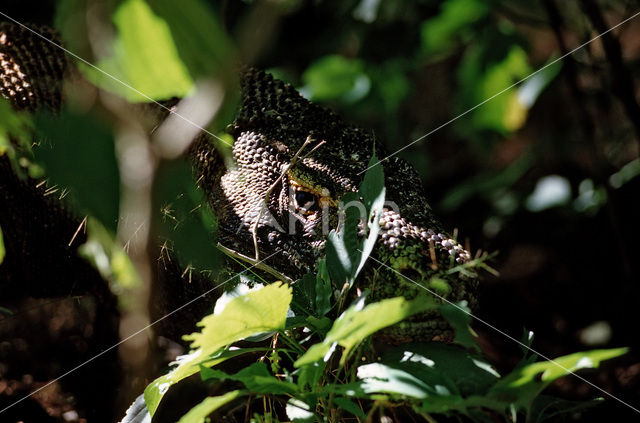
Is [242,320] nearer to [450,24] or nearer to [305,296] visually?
[305,296]

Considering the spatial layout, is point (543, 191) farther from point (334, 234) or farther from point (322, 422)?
point (322, 422)

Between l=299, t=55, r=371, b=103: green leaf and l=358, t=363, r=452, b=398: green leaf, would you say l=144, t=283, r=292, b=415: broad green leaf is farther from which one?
l=299, t=55, r=371, b=103: green leaf

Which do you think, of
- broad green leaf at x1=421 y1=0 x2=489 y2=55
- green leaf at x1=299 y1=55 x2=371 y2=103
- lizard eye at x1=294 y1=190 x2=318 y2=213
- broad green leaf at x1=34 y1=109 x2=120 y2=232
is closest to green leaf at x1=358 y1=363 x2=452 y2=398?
broad green leaf at x1=34 y1=109 x2=120 y2=232

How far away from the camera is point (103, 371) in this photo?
7.50 ft

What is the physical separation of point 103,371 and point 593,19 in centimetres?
222

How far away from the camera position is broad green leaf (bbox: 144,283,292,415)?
3.59ft

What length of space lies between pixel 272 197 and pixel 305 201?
12 centimetres

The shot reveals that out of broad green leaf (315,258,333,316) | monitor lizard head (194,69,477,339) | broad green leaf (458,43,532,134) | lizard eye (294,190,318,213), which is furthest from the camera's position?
broad green leaf (458,43,532,134)

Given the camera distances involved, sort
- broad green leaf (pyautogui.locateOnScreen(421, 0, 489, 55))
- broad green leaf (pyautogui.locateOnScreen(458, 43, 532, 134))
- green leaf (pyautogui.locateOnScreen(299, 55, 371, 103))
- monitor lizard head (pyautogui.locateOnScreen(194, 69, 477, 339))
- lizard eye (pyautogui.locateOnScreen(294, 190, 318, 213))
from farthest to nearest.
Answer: green leaf (pyautogui.locateOnScreen(299, 55, 371, 103)) < broad green leaf (pyautogui.locateOnScreen(421, 0, 489, 55)) < broad green leaf (pyautogui.locateOnScreen(458, 43, 532, 134)) < lizard eye (pyautogui.locateOnScreen(294, 190, 318, 213)) < monitor lizard head (pyautogui.locateOnScreen(194, 69, 477, 339))

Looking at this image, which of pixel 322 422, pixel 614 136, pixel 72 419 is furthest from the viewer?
pixel 614 136

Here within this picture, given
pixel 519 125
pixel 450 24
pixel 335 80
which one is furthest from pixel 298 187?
pixel 519 125

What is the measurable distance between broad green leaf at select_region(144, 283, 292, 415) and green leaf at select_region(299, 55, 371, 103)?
1.88 m

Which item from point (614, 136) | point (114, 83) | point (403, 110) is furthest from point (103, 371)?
point (403, 110)

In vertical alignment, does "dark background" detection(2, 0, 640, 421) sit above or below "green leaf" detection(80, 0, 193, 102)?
below
